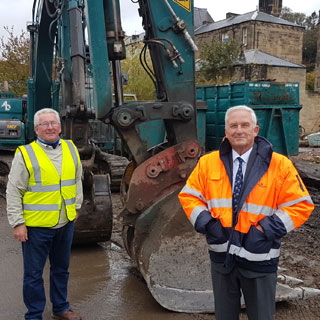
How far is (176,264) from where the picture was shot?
3510mm

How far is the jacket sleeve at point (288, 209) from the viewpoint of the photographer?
2260 mm

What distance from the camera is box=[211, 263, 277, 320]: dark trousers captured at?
93.8 inches

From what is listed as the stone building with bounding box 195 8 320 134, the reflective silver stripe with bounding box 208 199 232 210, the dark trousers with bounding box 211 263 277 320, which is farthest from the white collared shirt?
the stone building with bounding box 195 8 320 134

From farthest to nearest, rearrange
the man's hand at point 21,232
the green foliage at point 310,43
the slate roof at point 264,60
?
the green foliage at point 310,43 < the slate roof at point 264,60 < the man's hand at point 21,232

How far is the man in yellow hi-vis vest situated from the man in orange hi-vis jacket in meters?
1.17

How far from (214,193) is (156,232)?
1.24 metres

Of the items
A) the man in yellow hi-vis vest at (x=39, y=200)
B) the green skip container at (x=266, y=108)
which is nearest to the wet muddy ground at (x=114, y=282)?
the man in yellow hi-vis vest at (x=39, y=200)

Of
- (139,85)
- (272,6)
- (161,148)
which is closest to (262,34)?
(272,6)

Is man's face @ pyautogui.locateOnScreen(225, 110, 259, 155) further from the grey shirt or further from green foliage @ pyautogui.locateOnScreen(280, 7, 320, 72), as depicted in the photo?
green foliage @ pyautogui.locateOnScreen(280, 7, 320, 72)

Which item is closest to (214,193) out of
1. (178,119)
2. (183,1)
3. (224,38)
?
(178,119)

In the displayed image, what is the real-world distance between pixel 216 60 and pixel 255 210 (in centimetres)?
2838

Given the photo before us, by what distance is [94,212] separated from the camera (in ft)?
16.4

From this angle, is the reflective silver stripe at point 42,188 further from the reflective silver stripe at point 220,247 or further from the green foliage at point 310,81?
the green foliage at point 310,81

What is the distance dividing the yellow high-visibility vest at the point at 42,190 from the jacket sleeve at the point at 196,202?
113 centimetres
